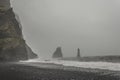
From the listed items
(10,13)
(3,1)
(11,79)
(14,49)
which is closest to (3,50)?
(14,49)

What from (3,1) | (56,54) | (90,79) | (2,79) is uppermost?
(3,1)

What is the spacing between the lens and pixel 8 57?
84.2 metres

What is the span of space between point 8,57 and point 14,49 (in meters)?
5.85

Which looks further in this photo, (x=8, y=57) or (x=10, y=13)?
(x=10, y=13)

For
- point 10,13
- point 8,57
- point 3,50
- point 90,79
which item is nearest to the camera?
point 90,79

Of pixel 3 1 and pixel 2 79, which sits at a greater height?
pixel 3 1

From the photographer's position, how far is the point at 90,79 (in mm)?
29906

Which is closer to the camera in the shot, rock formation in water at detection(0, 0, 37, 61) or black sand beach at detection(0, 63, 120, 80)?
black sand beach at detection(0, 63, 120, 80)

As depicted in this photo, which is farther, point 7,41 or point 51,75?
point 7,41

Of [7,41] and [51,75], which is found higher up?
[7,41]

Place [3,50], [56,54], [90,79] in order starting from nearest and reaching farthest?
[90,79] → [3,50] → [56,54]

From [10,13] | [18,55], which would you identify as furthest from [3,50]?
[10,13]

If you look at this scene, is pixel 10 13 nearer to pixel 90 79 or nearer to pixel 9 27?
pixel 9 27

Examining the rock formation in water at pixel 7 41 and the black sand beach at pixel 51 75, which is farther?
the rock formation in water at pixel 7 41
